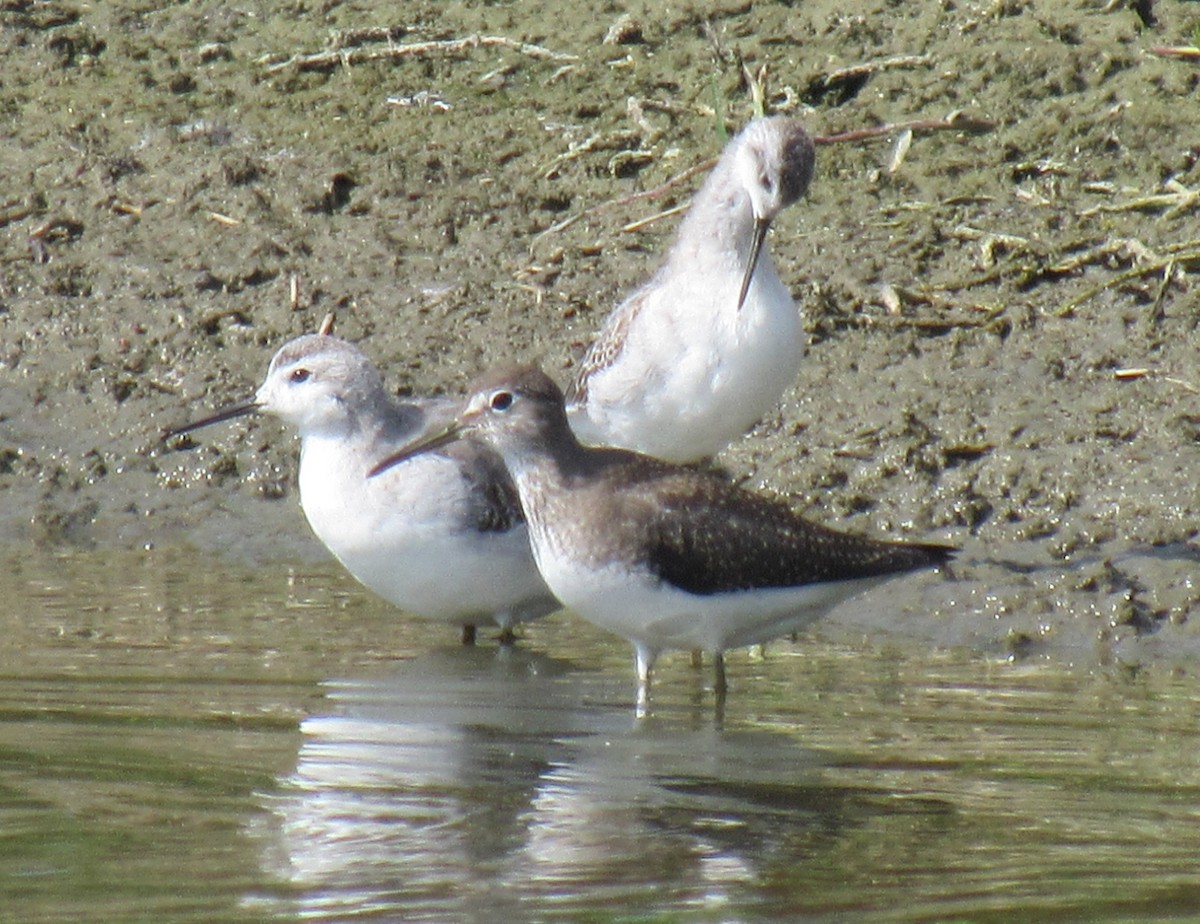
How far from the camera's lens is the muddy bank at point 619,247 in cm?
915

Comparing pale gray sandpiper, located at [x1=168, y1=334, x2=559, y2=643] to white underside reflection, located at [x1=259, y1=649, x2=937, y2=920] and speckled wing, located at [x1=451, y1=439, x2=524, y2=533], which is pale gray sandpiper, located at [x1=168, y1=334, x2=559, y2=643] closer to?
speckled wing, located at [x1=451, y1=439, x2=524, y2=533]

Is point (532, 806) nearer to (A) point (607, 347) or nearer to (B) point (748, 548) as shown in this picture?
(B) point (748, 548)

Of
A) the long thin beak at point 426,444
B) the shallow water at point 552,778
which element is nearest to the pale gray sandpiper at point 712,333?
the shallow water at point 552,778

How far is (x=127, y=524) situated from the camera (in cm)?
1005

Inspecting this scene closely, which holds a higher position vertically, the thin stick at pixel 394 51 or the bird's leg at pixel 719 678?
the thin stick at pixel 394 51

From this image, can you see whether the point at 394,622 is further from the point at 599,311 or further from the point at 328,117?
the point at 328,117

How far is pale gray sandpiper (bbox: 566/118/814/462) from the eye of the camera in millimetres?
8859

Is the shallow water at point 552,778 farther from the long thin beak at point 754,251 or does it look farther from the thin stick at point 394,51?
the thin stick at point 394,51

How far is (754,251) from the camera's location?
8938mm

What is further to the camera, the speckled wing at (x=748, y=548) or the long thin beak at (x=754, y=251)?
the long thin beak at (x=754, y=251)

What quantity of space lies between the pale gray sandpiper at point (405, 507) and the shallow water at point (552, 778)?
9.9 inches

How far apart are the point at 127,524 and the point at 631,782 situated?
437 cm

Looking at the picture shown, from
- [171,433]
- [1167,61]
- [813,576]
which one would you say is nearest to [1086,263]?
[1167,61]

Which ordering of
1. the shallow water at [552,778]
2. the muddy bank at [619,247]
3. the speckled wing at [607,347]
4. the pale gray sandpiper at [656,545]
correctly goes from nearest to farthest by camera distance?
the shallow water at [552,778] → the pale gray sandpiper at [656,545] → the muddy bank at [619,247] → the speckled wing at [607,347]
